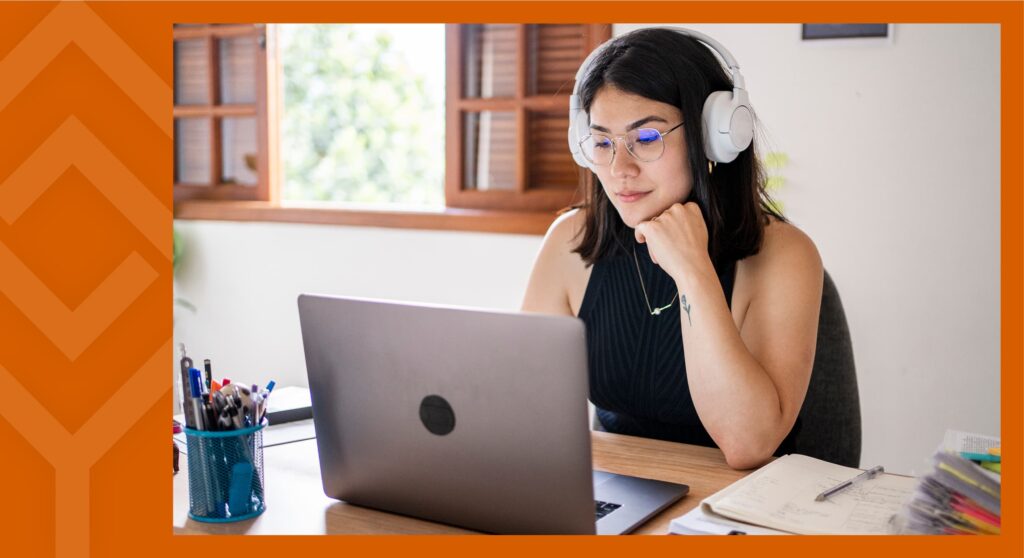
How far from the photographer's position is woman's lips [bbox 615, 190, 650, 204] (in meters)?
1.53

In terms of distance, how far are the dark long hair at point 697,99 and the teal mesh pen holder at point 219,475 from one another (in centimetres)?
80

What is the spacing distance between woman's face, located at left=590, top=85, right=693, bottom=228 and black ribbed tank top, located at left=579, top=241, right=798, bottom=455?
152 millimetres

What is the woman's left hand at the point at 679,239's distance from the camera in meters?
1.41

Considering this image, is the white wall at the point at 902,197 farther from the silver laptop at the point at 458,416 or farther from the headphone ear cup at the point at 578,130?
the silver laptop at the point at 458,416

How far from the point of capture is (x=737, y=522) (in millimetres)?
1005

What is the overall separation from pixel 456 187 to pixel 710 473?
187cm

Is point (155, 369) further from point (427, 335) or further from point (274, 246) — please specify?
point (274, 246)

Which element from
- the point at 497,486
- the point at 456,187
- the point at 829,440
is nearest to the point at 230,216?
the point at 456,187

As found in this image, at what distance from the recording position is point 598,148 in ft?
5.04

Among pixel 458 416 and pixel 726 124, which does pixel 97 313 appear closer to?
→ pixel 458 416

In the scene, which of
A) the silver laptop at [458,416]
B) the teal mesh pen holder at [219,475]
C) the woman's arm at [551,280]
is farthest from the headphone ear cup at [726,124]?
the teal mesh pen holder at [219,475]

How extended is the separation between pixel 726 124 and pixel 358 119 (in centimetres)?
508

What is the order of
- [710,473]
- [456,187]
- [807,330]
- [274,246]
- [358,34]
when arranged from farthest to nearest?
[358,34] → [274,246] → [456,187] → [807,330] → [710,473]

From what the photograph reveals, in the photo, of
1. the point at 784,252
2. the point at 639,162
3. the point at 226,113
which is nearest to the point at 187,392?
the point at 639,162
